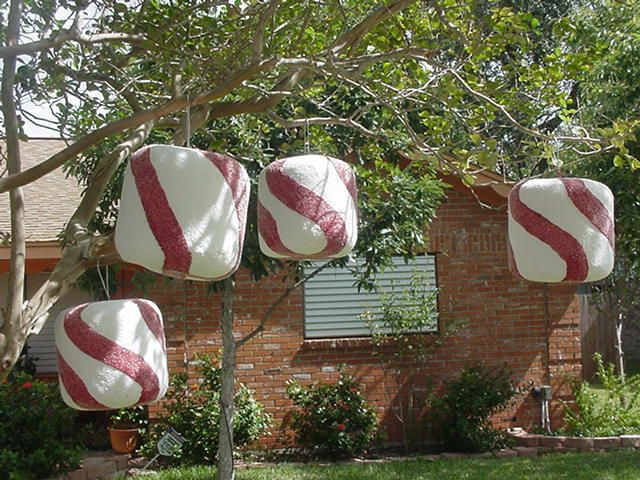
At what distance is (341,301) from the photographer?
9328 millimetres

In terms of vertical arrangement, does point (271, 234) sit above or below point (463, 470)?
above

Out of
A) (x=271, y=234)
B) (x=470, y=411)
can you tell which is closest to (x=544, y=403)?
(x=470, y=411)

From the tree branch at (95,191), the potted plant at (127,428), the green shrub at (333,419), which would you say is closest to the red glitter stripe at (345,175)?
the tree branch at (95,191)

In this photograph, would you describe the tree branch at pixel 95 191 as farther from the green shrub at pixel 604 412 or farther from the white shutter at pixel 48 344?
the green shrub at pixel 604 412

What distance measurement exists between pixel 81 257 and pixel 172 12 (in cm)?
198

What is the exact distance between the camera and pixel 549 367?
962 cm

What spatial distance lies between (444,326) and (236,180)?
696 cm

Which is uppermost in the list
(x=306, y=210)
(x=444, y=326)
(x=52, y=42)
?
(x=52, y=42)

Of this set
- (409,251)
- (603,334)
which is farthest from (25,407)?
(603,334)

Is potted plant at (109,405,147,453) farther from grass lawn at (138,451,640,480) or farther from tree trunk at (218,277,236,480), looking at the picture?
tree trunk at (218,277,236,480)

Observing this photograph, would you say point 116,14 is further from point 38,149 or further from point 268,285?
point 38,149

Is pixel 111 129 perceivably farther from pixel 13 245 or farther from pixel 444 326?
pixel 444 326

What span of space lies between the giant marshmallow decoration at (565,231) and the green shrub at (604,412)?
269 inches

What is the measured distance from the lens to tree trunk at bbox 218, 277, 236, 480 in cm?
705
